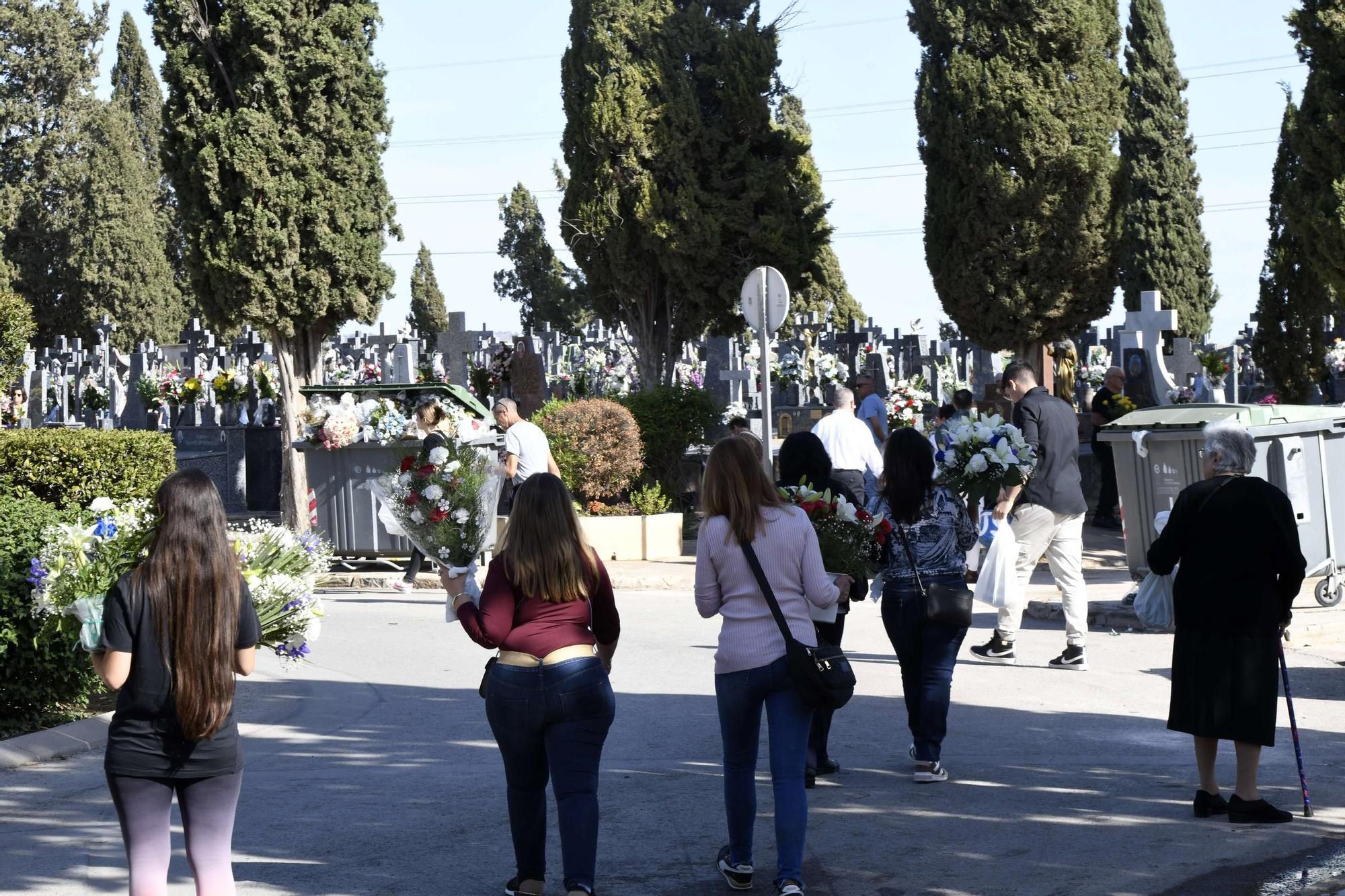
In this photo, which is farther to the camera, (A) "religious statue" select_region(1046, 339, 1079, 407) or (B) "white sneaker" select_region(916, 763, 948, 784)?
(A) "religious statue" select_region(1046, 339, 1079, 407)

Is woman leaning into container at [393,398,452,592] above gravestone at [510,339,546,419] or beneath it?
beneath

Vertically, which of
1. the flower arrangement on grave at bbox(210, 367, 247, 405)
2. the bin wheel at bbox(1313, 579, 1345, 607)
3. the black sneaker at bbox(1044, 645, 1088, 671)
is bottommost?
the black sneaker at bbox(1044, 645, 1088, 671)

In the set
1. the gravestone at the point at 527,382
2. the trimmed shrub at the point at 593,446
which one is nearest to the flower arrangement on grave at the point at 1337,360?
the gravestone at the point at 527,382

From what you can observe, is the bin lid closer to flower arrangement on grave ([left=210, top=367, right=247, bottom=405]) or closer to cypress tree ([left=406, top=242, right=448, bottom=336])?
flower arrangement on grave ([left=210, top=367, right=247, bottom=405])

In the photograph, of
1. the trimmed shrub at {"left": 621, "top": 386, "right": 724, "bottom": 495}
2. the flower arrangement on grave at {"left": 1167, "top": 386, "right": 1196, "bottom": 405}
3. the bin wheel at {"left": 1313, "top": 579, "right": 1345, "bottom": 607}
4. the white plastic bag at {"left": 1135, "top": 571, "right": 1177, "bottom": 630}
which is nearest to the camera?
the white plastic bag at {"left": 1135, "top": 571, "right": 1177, "bottom": 630}

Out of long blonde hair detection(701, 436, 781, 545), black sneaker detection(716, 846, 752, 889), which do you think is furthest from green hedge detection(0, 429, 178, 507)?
black sneaker detection(716, 846, 752, 889)

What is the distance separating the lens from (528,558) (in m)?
5.04

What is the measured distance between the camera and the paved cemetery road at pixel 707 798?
573 cm

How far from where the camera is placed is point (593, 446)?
17.0 meters

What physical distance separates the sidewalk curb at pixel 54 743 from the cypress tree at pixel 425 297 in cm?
6423

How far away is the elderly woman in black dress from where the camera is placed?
630 centimetres

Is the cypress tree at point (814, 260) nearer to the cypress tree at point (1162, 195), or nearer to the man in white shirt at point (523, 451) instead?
the cypress tree at point (1162, 195)

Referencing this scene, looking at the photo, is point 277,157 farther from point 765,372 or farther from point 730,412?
point 765,372

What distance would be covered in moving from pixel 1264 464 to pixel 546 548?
836cm
